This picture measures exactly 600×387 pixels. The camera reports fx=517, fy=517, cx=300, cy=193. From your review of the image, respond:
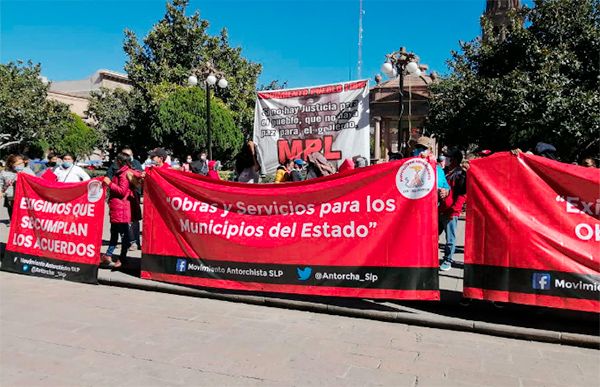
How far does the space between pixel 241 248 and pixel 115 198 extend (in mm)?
2421

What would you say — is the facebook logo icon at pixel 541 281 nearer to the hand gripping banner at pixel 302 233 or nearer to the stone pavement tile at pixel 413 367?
the hand gripping banner at pixel 302 233

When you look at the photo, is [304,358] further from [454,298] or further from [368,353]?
[454,298]

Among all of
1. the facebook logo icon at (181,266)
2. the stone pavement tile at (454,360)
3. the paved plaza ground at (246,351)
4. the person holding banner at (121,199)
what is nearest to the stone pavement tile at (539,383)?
the paved plaza ground at (246,351)

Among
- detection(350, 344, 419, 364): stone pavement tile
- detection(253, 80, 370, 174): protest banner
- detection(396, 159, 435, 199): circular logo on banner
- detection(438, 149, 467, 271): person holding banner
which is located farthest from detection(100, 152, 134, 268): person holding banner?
detection(438, 149, 467, 271): person holding banner

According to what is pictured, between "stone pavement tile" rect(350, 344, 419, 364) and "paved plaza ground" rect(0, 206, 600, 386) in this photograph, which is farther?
"stone pavement tile" rect(350, 344, 419, 364)

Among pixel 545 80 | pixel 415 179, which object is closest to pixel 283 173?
pixel 415 179

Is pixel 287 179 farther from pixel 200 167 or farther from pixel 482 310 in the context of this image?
pixel 200 167

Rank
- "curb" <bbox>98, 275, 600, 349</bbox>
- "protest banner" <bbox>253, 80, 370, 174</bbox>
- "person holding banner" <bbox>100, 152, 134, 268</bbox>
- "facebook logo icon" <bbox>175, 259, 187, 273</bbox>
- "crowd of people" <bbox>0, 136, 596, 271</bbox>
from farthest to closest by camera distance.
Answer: "person holding banner" <bbox>100, 152, 134, 268</bbox>
"protest banner" <bbox>253, 80, 370, 174</bbox>
"crowd of people" <bbox>0, 136, 596, 271</bbox>
"facebook logo icon" <bbox>175, 259, 187, 273</bbox>
"curb" <bbox>98, 275, 600, 349</bbox>

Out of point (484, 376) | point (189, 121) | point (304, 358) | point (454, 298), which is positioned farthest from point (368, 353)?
point (189, 121)

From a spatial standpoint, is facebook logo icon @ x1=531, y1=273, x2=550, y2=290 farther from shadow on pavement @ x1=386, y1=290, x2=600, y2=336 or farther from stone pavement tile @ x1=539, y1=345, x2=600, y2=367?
stone pavement tile @ x1=539, y1=345, x2=600, y2=367

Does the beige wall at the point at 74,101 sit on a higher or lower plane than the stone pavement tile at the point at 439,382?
higher

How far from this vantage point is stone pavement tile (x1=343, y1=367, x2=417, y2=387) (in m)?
3.76

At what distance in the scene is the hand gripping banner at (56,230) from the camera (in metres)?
7.03

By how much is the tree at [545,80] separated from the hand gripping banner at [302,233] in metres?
11.1
